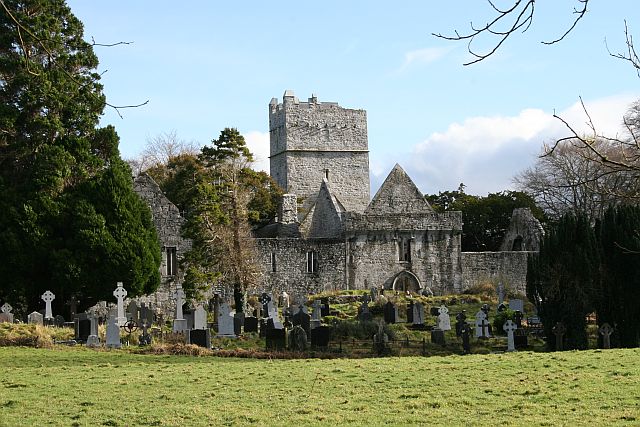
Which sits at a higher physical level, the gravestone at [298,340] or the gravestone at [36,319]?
the gravestone at [36,319]

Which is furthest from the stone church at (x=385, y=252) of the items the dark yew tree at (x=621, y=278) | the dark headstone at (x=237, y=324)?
the dark yew tree at (x=621, y=278)

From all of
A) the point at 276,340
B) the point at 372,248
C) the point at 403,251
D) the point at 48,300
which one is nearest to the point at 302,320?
the point at 276,340

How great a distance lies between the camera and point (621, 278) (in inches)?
954

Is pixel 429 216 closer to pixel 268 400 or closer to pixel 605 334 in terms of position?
pixel 605 334

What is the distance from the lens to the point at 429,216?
4516 cm

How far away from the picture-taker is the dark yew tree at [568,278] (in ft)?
77.2

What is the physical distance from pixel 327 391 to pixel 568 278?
10808 millimetres

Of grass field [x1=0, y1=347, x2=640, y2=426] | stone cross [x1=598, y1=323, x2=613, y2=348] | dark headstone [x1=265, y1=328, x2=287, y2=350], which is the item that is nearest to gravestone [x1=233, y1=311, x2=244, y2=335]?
dark headstone [x1=265, y1=328, x2=287, y2=350]

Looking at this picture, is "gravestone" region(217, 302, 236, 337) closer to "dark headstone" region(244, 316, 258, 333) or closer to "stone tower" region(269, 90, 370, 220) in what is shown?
"dark headstone" region(244, 316, 258, 333)

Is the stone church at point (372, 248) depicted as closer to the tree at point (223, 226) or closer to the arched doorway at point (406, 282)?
the arched doorway at point (406, 282)

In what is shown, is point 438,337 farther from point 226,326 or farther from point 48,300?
point 48,300

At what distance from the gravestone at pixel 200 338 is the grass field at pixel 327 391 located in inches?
109

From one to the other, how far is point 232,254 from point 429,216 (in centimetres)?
990

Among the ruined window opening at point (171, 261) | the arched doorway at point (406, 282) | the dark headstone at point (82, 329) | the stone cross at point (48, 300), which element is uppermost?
the ruined window opening at point (171, 261)
